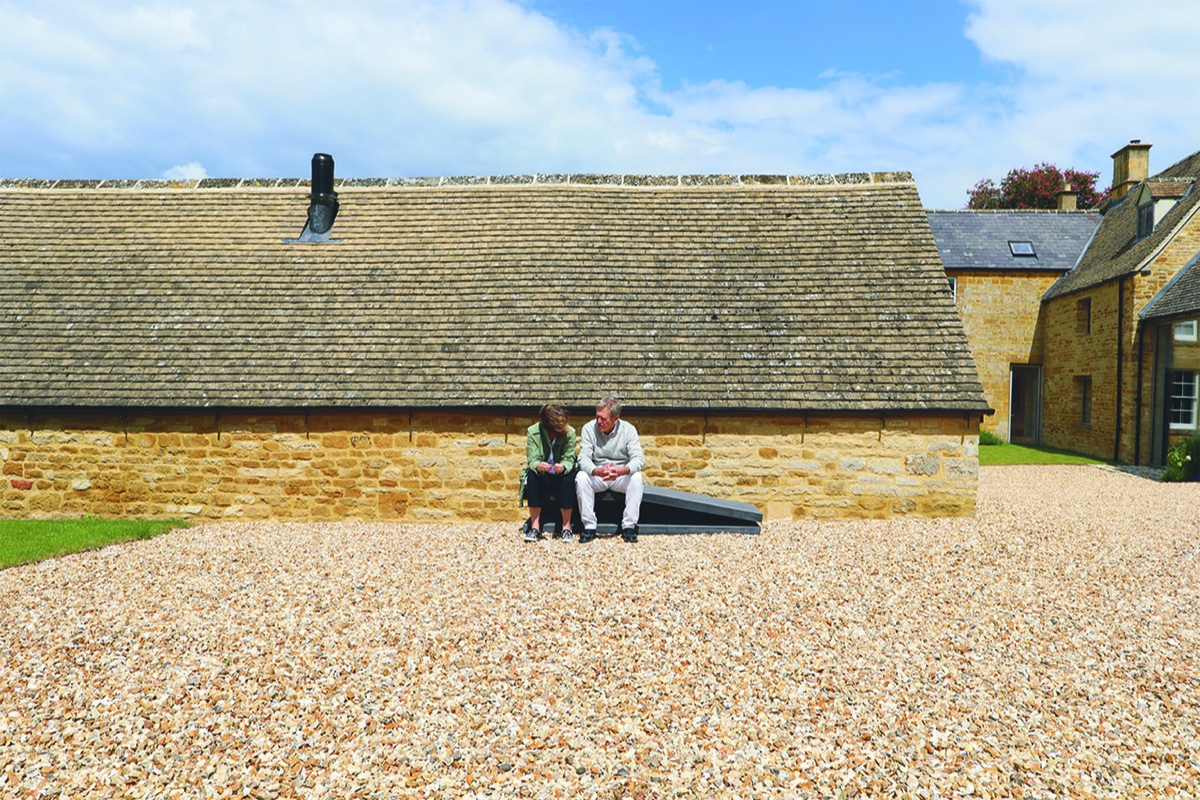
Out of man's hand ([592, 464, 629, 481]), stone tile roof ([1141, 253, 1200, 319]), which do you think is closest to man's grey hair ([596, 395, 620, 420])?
man's hand ([592, 464, 629, 481])

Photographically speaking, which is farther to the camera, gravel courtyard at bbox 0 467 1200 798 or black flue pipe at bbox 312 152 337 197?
black flue pipe at bbox 312 152 337 197

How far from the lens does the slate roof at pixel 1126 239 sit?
55.4 ft

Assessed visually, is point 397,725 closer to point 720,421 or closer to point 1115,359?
point 720,421

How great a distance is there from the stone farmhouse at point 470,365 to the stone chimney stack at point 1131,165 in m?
15.6

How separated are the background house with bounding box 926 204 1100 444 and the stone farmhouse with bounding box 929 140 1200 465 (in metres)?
0.03

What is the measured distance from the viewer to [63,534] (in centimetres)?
781

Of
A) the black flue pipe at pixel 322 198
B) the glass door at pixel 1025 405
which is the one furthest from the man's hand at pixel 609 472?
the glass door at pixel 1025 405

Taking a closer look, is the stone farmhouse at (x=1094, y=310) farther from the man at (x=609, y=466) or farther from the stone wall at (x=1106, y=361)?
the man at (x=609, y=466)

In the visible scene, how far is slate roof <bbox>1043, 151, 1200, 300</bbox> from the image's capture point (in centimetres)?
1688

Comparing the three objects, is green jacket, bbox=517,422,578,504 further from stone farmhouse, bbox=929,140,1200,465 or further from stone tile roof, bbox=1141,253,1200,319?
stone farmhouse, bbox=929,140,1200,465

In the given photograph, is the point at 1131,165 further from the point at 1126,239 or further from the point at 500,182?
the point at 500,182

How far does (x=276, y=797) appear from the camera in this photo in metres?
3.03

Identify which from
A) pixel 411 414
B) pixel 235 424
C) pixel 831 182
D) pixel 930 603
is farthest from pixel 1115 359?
pixel 235 424

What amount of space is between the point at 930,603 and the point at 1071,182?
129 ft
